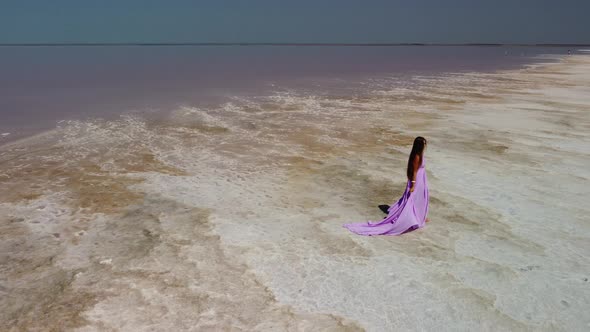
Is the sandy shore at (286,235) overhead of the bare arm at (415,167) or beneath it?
beneath

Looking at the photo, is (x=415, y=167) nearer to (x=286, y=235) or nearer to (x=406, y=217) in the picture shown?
(x=406, y=217)

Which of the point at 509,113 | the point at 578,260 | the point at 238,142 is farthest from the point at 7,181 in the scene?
the point at 509,113

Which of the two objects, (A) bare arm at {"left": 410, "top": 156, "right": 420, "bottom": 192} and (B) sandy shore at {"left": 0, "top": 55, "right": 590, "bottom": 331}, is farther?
(A) bare arm at {"left": 410, "top": 156, "right": 420, "bottom": 192}

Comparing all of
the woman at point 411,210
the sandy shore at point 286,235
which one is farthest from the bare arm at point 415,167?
the sandy shore at point 286,235

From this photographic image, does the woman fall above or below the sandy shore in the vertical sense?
above

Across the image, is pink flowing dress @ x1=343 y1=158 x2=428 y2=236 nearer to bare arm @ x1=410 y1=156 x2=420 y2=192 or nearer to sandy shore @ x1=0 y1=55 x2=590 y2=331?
bare arm @ x1=410 y1=156 x2=420 y2=192

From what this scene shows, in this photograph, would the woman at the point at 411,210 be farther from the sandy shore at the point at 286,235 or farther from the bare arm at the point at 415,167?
the sandy shore at the point at 286,235

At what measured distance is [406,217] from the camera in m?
6.39

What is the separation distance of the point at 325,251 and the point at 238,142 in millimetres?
6585

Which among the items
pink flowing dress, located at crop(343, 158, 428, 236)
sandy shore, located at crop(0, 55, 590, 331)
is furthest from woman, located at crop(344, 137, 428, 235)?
sandy shore, located at crop(0, 55, 590, 331)

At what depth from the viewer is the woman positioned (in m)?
6.41

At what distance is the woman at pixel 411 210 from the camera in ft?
21.0

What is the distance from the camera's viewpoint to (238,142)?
12.0 meters

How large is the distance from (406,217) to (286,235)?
5.42 feet
